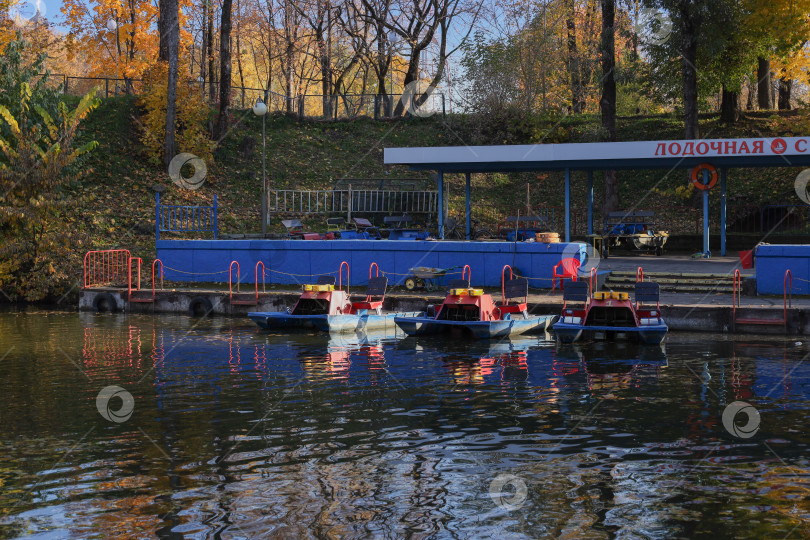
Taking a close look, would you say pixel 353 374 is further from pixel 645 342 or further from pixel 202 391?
pixel 645 342

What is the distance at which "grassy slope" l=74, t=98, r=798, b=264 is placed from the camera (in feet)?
144

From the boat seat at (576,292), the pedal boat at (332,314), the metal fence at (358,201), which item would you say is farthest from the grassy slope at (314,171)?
the boat seat at (576,292)

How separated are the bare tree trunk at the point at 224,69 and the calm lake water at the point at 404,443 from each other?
28875 mm

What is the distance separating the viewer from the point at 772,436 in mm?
13188

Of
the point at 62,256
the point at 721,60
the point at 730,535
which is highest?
the point at 721,60

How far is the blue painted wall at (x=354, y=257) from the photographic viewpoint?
3036 centimetres

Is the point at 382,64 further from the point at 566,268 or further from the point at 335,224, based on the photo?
the point at 566,268

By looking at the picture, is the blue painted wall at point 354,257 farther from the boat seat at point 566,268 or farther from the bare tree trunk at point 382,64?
the bare tree trunk at point 382,64

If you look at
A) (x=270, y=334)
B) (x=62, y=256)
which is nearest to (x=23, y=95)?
(x=62, y=256)

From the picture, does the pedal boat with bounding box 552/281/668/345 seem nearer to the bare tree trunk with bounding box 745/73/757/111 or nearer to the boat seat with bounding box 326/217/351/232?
the boat seat with bounding box 326/217/351/232

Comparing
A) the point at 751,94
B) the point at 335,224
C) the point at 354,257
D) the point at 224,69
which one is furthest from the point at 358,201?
the point at 751,94

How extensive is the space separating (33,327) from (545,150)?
20.2 metres

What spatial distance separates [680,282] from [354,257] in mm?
11499

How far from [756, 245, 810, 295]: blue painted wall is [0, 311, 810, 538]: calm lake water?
20.3 ft
